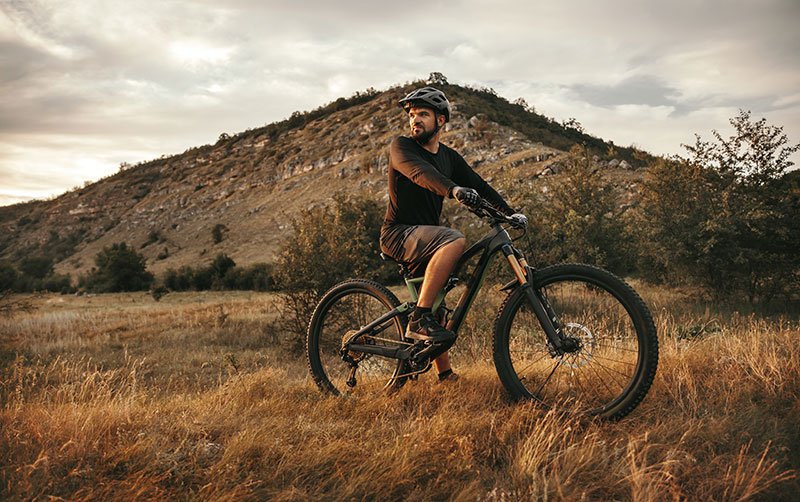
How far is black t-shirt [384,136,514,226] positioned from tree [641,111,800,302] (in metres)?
13.2

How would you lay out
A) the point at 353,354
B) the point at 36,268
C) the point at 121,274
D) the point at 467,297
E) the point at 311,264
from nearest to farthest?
1. the point at 467,297
2. the point at 353,354
3. the point at 311,264
4. the point at 121,274
5. the point at 36,268

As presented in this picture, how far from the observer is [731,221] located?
13719mm

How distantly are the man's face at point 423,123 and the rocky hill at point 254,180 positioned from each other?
2970cm

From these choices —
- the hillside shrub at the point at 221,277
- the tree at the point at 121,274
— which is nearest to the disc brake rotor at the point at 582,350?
the hillside shrub at the point at 221,277

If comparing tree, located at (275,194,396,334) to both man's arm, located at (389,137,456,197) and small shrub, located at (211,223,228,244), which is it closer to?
man's arm, located at (389,137,456,197)

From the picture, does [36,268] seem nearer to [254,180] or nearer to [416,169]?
[254,180]

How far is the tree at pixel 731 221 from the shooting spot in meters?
13.4

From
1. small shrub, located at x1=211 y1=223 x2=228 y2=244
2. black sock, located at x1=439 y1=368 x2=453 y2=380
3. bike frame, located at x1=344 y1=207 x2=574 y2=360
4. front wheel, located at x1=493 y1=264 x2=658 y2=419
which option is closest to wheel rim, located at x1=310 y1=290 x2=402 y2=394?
bike frame, located at x1=344 y1=207 x2=574 y2=360

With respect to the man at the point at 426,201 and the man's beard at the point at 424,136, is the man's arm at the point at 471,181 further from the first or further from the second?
the man's beard at the point at 424,136

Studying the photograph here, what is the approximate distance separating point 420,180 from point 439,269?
67cm

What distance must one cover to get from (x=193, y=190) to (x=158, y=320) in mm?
72829

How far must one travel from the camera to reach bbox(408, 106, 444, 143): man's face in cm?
354

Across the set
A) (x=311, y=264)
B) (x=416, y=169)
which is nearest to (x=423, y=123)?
(x=416, y=169)

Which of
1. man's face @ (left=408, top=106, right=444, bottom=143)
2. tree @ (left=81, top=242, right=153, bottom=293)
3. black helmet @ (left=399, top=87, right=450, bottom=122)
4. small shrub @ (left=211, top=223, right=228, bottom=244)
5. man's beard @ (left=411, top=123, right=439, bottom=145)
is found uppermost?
small shrub @ (left=211, top=223, right=228, bottom=244)
